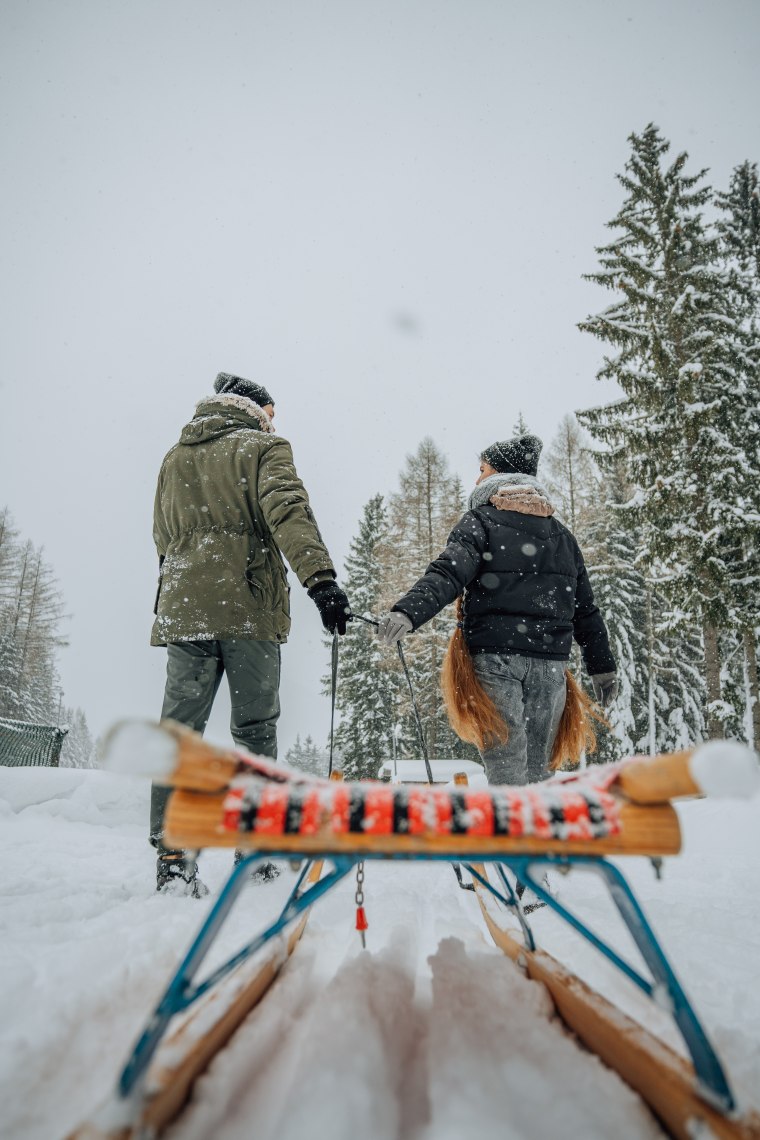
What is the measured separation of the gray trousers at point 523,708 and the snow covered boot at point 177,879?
152 cm

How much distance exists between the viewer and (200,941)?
2.88 feet

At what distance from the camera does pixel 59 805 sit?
487cm


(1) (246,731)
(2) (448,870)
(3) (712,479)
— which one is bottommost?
(2) (448,870)

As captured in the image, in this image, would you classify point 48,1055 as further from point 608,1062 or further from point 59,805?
point 59,805

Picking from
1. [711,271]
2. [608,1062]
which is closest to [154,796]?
[608,1062]

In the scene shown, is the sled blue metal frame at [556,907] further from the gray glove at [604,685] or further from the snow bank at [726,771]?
the gray glove at [604,685]

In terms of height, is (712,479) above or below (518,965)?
above

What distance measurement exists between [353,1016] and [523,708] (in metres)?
2.00

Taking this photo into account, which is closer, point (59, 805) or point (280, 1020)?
point (280, 1020)

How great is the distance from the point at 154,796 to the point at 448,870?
97.1 inches

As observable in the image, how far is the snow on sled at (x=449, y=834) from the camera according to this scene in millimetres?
799

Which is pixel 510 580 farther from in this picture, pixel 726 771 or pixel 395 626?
pixel 726 771

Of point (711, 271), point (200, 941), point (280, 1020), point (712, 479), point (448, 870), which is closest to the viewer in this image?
point (200, 941)

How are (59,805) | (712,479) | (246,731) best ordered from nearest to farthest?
1. (246,731)
2. (59,805)
3. (712,479)
